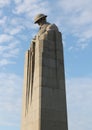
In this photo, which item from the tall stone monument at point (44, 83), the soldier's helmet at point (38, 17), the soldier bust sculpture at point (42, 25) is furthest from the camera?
the soldier's helmet at point (38, 17)

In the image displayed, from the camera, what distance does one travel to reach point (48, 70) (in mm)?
17984

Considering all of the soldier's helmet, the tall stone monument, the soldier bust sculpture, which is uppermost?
the soldier's helmet

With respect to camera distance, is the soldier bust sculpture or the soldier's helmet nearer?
the soldier bust sculpture

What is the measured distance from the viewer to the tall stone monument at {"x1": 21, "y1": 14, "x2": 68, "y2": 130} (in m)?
17.0

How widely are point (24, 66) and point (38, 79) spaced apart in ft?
8.64

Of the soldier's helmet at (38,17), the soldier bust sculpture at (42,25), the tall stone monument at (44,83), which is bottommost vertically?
the tall stone monument at (44,83)

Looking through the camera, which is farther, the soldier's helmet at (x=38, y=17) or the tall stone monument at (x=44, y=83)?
the soldier's helmet at (x=38, y=17)

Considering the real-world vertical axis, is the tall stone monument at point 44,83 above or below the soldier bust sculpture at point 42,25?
below

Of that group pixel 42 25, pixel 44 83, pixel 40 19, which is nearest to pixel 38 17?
pixel 40 19

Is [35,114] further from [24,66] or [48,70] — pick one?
[24,66]

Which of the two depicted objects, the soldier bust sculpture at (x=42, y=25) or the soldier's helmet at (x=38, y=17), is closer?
the soldier bust sculpture at (x=42, y=25)

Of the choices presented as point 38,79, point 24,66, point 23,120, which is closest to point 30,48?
point 24,66

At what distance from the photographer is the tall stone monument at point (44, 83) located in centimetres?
1695

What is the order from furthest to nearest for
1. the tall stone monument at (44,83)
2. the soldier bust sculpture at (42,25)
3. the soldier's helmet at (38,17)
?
the soldier's helmet at (38,17) < the soldier bust sculpture at (42,25) < the tall stone monument at (44,83)
